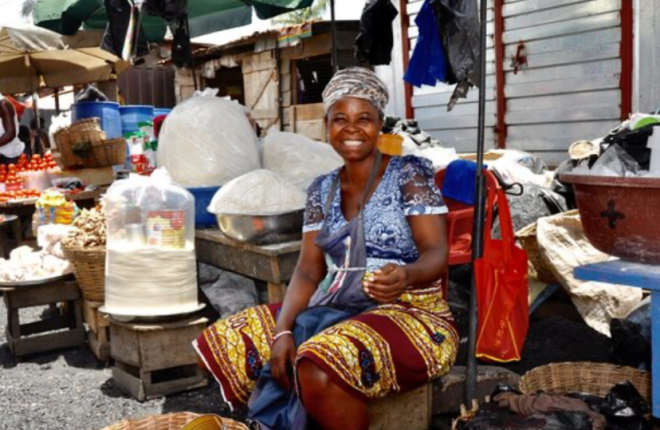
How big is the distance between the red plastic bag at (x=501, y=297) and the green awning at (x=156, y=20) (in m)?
3.66

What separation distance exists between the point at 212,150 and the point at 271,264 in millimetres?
999

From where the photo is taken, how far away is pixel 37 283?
4512 millimetres

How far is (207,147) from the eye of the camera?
167 inches

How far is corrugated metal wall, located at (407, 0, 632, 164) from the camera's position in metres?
6.14

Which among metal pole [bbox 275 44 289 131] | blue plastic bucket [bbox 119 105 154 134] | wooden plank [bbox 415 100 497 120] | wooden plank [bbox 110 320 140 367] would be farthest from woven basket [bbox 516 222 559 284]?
metal pole [bbox 275 44 289 131]

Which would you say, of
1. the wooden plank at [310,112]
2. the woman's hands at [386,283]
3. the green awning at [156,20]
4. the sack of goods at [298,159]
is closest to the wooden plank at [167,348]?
the sack of goods at [298,159]

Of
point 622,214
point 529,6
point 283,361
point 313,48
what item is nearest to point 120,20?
point 283,361

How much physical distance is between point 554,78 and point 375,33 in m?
3.29

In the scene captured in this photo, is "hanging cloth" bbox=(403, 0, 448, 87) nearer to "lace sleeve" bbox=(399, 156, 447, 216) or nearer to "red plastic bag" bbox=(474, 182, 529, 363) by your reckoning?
"lace sleeve" bbox=(399, 156, 447, 216)

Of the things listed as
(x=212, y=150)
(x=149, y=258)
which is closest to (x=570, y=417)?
(x=149, y=258)

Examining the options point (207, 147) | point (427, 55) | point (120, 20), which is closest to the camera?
point (427, 55)

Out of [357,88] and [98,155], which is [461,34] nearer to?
[357,88]

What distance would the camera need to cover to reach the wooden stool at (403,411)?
2.61 m

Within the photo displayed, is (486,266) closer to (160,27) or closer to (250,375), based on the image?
(250,375)
